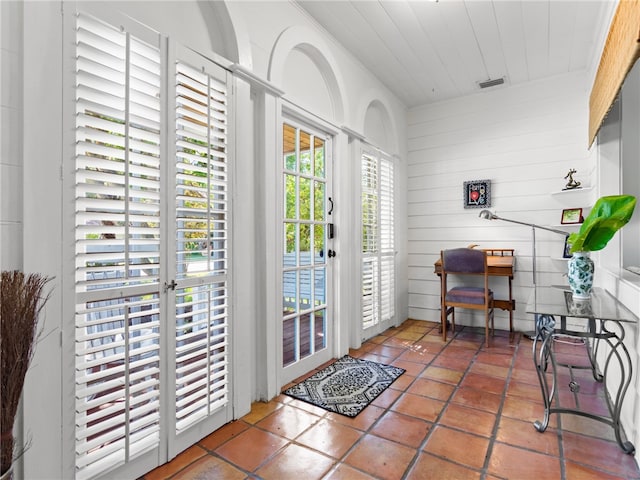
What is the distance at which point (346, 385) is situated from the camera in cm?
249

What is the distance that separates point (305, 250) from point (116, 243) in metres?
1.51

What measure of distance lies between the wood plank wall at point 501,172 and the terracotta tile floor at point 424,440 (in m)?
1.56

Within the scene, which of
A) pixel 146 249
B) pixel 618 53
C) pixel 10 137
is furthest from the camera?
pixel 618 53

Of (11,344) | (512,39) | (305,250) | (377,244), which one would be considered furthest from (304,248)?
(512,39)

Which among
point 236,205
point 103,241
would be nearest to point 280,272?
point 236,205

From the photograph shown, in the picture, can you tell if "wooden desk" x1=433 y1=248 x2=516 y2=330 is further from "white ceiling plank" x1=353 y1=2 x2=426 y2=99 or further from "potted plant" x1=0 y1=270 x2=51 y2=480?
"potted plant" x1=0 y1=270 x2=51 y2=480

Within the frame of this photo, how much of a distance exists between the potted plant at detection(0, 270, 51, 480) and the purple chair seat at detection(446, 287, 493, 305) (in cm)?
336

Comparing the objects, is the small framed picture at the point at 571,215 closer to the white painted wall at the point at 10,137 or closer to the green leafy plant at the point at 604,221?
the green leafy plant at the point at 604,221

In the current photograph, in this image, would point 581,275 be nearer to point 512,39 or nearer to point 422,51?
point 512,39

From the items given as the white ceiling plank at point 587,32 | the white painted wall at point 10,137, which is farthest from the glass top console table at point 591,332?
the white painted wall at point 10,137

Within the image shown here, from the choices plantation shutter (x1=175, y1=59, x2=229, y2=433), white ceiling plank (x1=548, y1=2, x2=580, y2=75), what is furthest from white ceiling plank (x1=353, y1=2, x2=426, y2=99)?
plantation shutter (x1=175, y1=59, x2=229, y2=433)

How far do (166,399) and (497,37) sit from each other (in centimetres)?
362

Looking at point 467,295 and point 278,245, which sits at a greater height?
point 278,245

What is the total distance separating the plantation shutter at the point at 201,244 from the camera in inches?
67.5
